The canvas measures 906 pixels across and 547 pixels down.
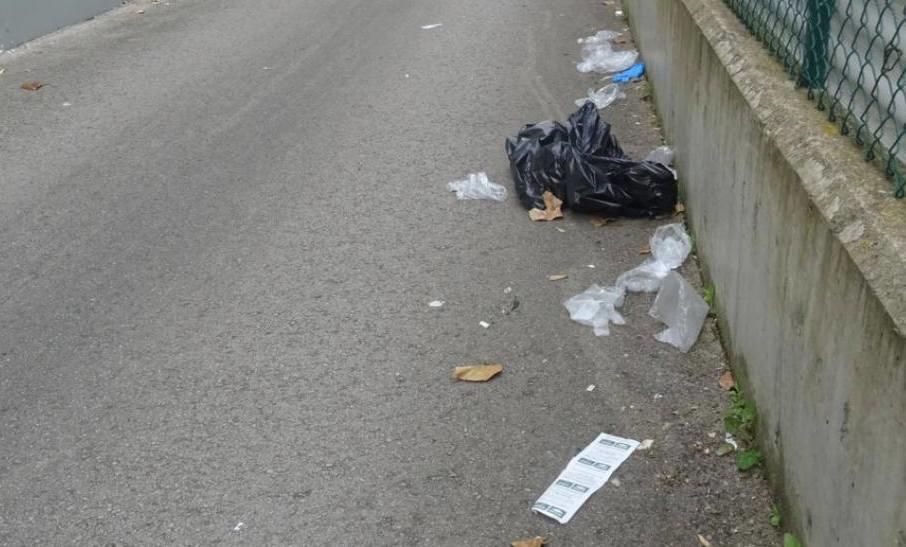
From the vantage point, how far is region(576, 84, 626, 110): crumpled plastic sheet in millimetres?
7465

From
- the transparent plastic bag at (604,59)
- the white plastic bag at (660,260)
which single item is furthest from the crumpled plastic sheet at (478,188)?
the transparent plastic bag at (604,59)

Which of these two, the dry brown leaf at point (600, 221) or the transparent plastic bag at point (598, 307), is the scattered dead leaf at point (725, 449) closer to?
the transparent plastic bag at point (598, 307)

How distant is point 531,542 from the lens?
3232 mm

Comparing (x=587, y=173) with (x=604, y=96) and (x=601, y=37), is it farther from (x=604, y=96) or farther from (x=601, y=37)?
(x=601, y=37)

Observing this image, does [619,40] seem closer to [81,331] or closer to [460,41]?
[460,41]

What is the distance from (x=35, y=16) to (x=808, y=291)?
997cm

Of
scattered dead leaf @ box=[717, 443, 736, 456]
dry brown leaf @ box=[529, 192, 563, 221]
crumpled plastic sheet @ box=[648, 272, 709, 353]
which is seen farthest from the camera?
dry brown leaf @ box=[529, 192, 563, 221]

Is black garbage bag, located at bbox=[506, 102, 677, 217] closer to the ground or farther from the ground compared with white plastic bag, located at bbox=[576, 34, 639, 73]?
farther from the ground

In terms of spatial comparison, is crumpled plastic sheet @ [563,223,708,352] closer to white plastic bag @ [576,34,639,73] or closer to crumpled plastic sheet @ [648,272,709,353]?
crumpled plastic sheet @ [648,272,709,353]

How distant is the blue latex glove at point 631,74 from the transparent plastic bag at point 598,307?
3.64 meters

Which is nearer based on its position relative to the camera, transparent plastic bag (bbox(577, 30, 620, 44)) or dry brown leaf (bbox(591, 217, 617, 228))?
dry brown leaf (bbox(591, 217, 617, 228))

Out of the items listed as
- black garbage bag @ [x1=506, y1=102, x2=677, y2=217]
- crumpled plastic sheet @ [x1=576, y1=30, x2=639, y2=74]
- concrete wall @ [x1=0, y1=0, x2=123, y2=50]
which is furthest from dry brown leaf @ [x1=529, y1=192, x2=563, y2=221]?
concrete wall @ [x1=0, y1=0, x2=123, y2=50]

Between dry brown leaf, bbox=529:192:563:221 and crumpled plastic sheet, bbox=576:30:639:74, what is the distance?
9.68 feet

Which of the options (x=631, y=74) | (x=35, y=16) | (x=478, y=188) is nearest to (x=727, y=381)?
(x=478, y=188)
